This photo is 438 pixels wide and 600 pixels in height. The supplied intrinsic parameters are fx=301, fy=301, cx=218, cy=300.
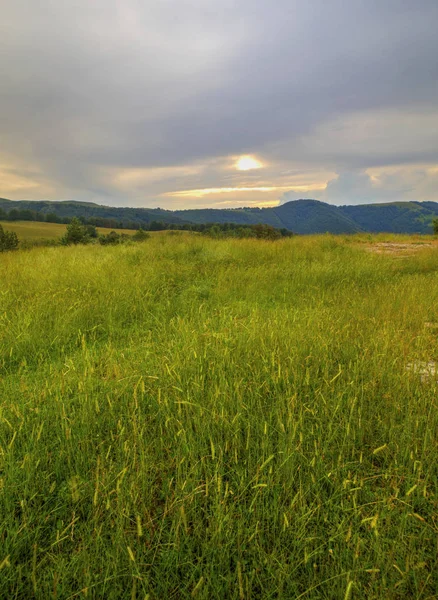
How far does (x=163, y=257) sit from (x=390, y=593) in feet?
27.5

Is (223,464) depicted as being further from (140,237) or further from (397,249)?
(140,237)

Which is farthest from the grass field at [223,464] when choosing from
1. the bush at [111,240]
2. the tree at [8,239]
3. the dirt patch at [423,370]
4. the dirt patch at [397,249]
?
the tree at [8,239]

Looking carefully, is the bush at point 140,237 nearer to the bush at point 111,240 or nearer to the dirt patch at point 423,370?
the bush at point 111,240

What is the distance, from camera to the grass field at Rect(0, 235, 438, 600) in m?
1.18

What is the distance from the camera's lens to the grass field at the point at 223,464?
1185 millimetres

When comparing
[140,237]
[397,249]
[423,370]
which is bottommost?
[423,370]

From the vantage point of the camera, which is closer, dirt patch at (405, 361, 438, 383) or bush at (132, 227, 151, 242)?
dirt patch at (405, 361, 438, 383)

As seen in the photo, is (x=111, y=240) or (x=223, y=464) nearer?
(x=223, y=464)

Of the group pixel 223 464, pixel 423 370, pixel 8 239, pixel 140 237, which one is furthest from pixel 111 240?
pixel 8 239

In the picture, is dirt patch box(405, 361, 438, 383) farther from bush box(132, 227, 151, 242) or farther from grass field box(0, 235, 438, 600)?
bush box(132, 227, 151, 242)

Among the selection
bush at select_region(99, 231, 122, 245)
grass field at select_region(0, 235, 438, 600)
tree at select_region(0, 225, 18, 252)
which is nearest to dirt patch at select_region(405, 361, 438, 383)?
grass field at select_region(0, 235, 438, 600)

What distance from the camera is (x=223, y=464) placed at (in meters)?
1.71

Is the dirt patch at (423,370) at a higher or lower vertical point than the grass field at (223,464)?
higher

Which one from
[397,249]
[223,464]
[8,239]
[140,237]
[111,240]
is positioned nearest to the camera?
[223,464]
